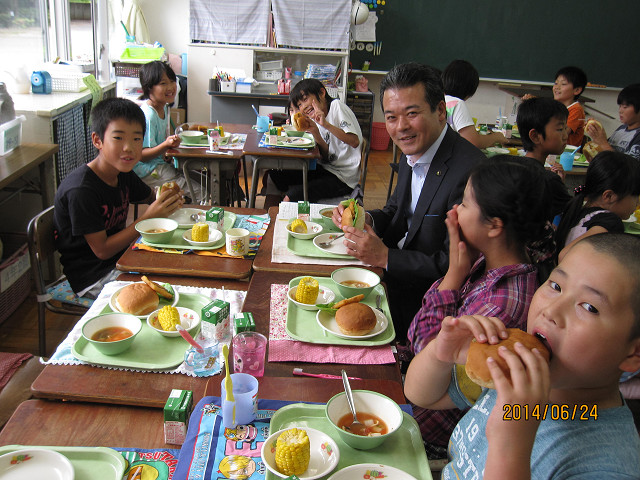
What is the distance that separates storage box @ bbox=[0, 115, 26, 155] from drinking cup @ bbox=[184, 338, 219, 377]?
2.47m

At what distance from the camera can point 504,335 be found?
998 mm

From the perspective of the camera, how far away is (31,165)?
307cm

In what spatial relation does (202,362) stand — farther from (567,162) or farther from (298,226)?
(567,162)

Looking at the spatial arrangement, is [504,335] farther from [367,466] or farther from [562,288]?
[367,466]

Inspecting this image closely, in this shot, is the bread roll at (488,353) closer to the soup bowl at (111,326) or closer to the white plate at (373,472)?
the white plate at (373,472)

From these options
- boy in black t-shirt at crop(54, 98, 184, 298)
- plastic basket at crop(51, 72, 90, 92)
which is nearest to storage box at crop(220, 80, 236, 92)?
plastic basket at crop(51, 72, 90, 92)

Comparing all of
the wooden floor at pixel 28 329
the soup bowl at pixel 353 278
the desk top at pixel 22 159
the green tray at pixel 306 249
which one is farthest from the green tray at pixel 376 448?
the desk top at pixel 22 159

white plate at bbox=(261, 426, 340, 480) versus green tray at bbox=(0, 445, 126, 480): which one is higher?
white plate at bbox=(261, 426, 340, 480)

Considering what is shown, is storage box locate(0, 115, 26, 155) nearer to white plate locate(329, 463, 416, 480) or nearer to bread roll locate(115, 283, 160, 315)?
bread roll locate(115, 283, 160, 315)

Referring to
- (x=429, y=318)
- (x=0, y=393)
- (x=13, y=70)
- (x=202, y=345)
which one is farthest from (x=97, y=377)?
(x=13, y=70)

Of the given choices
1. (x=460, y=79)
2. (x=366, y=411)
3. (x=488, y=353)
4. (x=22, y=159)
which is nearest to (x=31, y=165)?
(x=22, y=159)

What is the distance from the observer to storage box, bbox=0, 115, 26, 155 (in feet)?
10.1

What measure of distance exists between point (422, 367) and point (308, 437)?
348mm

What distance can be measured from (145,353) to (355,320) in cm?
61
